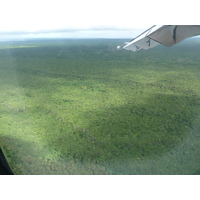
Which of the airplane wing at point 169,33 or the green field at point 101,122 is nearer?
the airplane wing at point 169,33

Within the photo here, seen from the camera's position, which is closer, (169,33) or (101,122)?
(169,33)

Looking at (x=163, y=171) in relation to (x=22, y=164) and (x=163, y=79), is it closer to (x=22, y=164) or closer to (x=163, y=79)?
(x=22, y=164)

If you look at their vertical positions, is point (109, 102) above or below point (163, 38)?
below

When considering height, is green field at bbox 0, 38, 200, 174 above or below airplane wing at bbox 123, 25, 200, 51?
below

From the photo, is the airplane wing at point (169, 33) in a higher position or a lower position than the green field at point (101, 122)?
higher

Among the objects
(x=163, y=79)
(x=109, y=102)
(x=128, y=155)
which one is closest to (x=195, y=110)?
(x=109, y=102)

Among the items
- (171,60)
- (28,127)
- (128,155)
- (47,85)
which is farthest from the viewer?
(171,60)

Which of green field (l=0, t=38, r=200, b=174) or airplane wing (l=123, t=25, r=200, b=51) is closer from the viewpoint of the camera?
airplane wing (l=123, t=25, r=200, b=51)

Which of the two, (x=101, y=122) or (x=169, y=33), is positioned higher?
(x=169, y=33)
